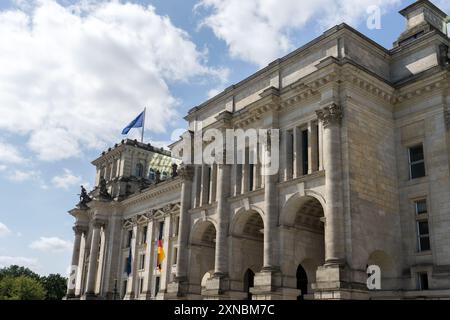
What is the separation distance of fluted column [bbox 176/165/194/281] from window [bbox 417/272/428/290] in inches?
683

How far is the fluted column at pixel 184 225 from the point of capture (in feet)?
127

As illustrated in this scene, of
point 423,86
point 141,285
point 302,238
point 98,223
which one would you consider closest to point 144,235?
point 141,285

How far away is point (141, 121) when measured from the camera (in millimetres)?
59062

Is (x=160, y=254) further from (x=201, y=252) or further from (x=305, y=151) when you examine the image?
(x=305, y=151)

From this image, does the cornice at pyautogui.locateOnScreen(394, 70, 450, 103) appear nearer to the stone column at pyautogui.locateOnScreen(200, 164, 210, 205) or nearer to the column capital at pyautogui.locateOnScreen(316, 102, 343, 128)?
the column capital at pyautogui.locateOnScreen(316, 102, 343, 128)

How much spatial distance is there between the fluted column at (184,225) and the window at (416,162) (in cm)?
1708

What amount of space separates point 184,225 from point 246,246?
6134 millimetres

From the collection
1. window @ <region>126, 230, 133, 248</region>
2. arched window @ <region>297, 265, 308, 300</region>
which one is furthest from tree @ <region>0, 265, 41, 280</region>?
arched window @ <region>297, 265, 308, 300</region>
